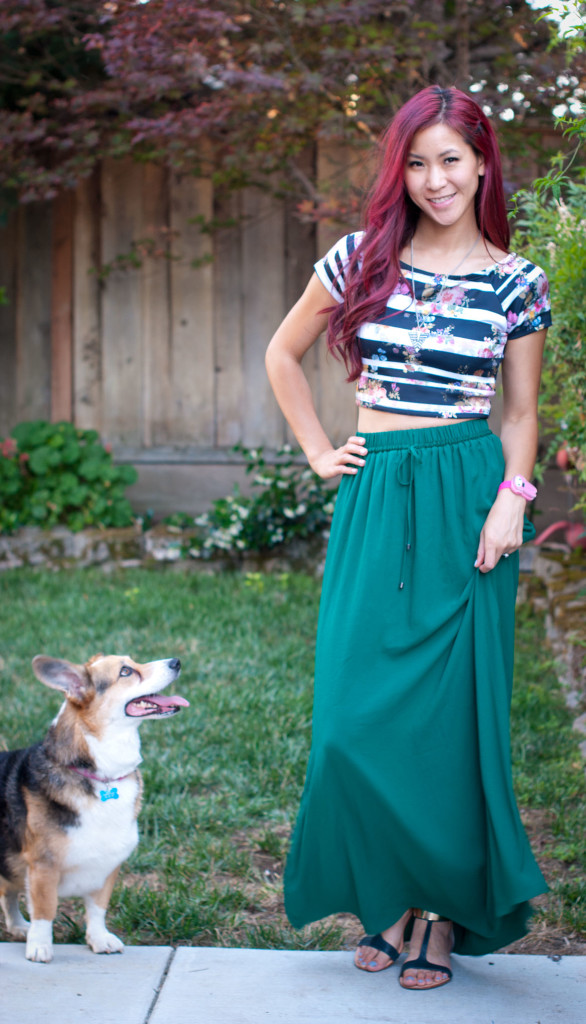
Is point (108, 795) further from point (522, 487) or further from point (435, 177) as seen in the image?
point (435, 177)

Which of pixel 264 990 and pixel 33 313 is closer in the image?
pixel 264 990

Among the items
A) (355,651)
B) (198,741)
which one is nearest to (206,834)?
(198,741)

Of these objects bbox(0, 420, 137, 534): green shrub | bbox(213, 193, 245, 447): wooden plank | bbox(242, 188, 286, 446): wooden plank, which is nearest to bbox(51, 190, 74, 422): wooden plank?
bbox(0, 420, 137, 534): green shrub

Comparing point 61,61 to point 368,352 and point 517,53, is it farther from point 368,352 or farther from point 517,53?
point 368,352

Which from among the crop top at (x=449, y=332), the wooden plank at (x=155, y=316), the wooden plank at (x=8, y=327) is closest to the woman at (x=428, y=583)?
the crop top at (x=449, y=332)

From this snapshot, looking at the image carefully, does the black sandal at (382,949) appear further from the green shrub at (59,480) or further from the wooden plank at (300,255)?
the wooden plank at (300,255)

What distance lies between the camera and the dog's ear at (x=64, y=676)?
226 centimetres

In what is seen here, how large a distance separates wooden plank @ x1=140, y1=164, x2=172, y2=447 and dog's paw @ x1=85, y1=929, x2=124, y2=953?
15.6 ft

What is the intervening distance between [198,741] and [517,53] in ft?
13.6

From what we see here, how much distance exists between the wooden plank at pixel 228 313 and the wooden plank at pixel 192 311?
2.0 inches

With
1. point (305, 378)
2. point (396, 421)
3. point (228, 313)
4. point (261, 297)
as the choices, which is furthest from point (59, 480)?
point (396, 421)

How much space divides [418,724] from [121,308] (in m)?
5.25

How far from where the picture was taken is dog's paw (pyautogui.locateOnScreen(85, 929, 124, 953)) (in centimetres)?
226

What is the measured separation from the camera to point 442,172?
6.80 feet
